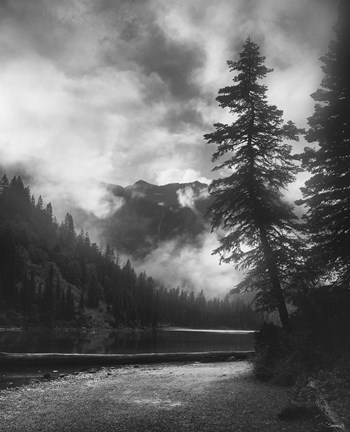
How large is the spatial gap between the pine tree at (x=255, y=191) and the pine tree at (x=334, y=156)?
69.2 inches

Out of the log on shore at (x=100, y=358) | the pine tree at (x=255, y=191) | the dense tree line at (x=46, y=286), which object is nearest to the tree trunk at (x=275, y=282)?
the pine tree at (x=255, y=191)

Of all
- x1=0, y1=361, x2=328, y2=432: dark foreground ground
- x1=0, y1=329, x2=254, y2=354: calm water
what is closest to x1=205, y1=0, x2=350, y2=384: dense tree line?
x1=0, y1=361, x2=328, y2=432: dark foreground ground

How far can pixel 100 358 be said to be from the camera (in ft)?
93.7

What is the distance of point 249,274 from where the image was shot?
832 inches

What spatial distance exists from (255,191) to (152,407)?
13616 millimetres

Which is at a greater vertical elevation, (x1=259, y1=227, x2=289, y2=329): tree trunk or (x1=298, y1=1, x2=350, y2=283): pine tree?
(x1=298, y1=1, x2=350, y2=283): pine tree

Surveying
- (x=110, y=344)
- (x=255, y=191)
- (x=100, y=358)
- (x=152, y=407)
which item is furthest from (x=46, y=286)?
(x=152, y=407)

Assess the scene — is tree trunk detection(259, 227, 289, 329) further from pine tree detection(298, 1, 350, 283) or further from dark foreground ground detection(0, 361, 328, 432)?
dark foreground ground detection(0, 361, 328, 432)

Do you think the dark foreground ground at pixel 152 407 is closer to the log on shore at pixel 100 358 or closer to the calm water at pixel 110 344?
the log on shore at pixel 100 358

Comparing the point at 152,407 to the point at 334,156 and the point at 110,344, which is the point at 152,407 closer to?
the point at 334,156

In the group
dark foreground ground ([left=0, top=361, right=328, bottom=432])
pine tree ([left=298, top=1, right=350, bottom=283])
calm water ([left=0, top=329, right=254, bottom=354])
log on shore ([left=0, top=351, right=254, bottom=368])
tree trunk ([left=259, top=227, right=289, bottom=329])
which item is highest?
pine tree ([left=298, top=1, right=350, bottom=283])

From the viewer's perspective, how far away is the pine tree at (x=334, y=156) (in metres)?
18.3

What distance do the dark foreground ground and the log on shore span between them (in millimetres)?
9399

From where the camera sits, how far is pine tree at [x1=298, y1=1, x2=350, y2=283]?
1831cm
